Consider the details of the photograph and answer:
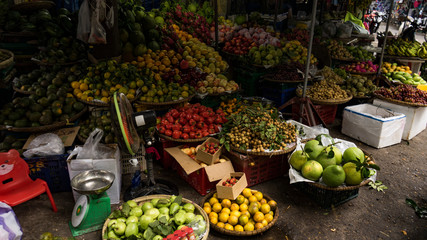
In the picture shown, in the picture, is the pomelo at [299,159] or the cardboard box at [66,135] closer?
the pomelo at [299,159]

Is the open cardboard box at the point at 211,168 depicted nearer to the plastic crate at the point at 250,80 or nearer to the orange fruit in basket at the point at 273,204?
the orange fruit in basket at the point at 273,204

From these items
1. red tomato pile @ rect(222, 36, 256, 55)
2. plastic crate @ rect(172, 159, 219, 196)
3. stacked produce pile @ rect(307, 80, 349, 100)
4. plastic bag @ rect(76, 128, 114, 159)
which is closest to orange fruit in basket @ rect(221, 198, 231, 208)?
plastic crate @ rect(172, 159, 219, 196)

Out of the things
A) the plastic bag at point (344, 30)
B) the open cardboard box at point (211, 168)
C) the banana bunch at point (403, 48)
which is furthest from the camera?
the plastic bag at point (344, 30)

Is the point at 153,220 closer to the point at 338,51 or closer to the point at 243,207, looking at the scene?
the point at 243,207

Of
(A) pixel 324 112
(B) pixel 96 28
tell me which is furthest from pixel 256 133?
(B) pixel 96 28

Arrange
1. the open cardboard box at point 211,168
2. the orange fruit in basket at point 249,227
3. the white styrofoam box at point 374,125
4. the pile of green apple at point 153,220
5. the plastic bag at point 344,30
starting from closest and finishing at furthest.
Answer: the pile of green apple at point 153,220, the orange fruit in basket at point 249,227, the open cardboard box at point 211,168, the white styrofoam box at point 374,125, the plastic bag at point 344,30

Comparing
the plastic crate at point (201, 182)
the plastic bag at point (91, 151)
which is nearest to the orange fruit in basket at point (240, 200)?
the plastic crate at point (201, 182)

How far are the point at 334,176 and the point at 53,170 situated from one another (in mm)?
3124

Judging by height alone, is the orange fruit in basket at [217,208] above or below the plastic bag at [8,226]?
below

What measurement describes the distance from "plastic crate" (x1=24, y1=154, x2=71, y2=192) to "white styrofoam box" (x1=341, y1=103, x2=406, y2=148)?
4.38 meters

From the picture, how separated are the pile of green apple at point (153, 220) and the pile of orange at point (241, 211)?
24 centimetres

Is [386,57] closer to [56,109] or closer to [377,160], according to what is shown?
[377,160]

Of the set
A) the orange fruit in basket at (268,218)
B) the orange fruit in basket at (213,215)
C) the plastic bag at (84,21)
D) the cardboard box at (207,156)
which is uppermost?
the plastic bag at (84,21)

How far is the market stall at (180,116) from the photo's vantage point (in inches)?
111
